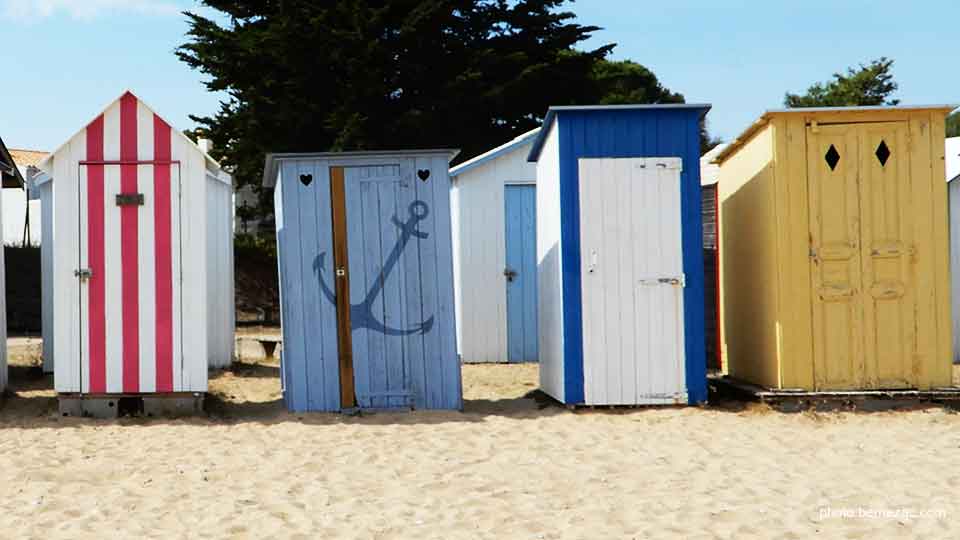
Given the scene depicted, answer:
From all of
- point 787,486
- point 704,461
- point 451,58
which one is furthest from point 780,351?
point 451,58

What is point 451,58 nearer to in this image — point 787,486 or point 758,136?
point 758,136

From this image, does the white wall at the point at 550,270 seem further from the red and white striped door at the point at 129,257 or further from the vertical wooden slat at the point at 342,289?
the red and white striped door at the point at 129,257

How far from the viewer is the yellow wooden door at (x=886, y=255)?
835 centimetres

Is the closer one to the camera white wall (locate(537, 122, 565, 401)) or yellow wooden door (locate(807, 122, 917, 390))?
yellow wooden door (locate(807, 122, 917, 390))

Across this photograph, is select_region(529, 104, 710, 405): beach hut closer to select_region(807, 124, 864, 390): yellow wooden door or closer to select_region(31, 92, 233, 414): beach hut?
select_region(807, 124, 864, 390): yellow wooden door

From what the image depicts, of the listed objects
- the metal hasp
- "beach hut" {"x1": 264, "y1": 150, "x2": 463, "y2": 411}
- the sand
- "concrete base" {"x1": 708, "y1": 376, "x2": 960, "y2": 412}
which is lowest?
the sand

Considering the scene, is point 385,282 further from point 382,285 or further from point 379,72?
point 379,72

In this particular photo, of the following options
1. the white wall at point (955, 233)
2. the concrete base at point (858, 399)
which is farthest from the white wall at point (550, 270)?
the white wall at point (955, 233)

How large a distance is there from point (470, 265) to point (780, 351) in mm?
5378

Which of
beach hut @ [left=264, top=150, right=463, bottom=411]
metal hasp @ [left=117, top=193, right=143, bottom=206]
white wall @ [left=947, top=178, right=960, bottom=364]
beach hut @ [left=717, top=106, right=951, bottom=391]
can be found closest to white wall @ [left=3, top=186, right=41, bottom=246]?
metal hasp @ [left=117, top=193, right=143, bottom=206]

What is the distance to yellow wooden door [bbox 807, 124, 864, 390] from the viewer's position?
8.34m

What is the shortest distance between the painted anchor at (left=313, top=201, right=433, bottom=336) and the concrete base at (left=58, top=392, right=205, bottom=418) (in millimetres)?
1308

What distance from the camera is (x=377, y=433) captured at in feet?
25.0

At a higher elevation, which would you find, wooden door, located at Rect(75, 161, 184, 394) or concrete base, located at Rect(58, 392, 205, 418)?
wooden door, located at Rect(75, 161, 184, 394)
